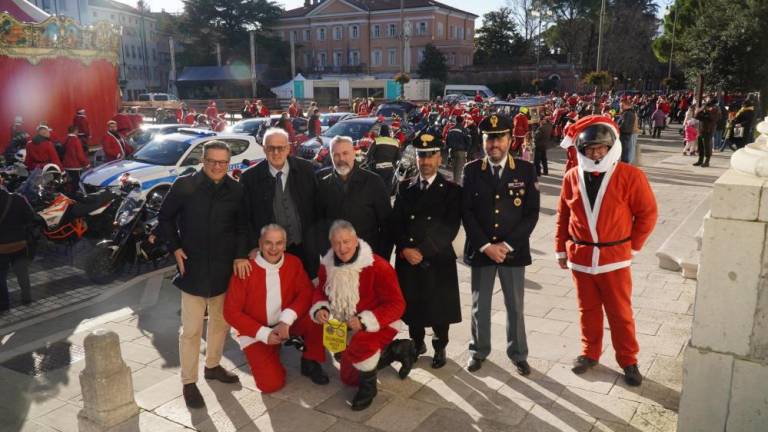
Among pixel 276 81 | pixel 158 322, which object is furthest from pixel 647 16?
pixel 158 322

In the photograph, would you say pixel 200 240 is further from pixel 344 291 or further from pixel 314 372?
pixel 314 372

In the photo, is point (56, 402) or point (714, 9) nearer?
point (56, 402)

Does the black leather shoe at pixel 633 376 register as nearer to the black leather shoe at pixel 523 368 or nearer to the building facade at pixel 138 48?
the black leather shoe at pixel 523 368

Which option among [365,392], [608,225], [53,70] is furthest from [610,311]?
[53,70]

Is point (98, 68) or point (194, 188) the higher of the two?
point (98, 68)

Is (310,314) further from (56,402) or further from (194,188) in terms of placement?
(56,402)

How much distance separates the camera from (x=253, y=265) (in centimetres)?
441

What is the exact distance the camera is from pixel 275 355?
4.54m

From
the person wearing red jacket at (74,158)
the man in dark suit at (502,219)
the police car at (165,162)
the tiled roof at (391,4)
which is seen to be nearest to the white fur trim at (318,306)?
the man in dark suit at (502,219)

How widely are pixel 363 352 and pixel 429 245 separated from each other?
3.07 ft

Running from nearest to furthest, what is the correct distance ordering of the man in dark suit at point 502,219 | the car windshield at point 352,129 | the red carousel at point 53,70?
the man in dark suit at point 502,219 → the car windshield at point 352,129 → the red carousel at point 53,70

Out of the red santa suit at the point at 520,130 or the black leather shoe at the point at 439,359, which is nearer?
the black leather shoe at the point at 439,359

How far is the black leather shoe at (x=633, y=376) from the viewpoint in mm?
4305

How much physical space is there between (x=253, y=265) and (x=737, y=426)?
10.5ft
